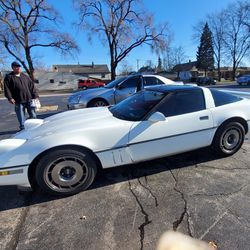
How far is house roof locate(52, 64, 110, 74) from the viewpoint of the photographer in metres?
62.6

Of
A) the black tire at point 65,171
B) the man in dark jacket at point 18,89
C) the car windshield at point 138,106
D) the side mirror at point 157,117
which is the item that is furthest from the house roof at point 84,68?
the black tire at point 65,171

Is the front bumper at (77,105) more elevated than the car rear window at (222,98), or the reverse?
the car rear window at (222,98)

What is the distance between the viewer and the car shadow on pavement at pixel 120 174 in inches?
110

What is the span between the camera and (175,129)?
124 inches

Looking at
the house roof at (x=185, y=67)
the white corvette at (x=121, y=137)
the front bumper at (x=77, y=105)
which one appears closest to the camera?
the white corvette at (x=121, y=137)

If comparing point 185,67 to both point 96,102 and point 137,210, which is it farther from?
point 137,210

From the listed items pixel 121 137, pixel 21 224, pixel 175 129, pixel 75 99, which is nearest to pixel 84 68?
pixel 75 99

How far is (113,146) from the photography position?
2.88 m

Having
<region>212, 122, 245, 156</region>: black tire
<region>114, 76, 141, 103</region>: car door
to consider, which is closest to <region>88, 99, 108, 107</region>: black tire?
<region>114, 76, 141, 103</region>: car door

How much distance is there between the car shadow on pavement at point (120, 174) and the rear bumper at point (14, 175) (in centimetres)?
33

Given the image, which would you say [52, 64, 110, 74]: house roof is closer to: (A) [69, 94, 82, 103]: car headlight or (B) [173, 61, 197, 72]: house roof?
(B) [173, 61, 197, 72]: house roof

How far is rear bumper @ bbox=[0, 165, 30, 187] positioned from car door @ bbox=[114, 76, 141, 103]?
4.79 meters

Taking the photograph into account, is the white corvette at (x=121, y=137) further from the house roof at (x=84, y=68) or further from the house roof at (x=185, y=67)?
the house roof at (x=185, y=67)

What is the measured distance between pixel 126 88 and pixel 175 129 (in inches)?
169
